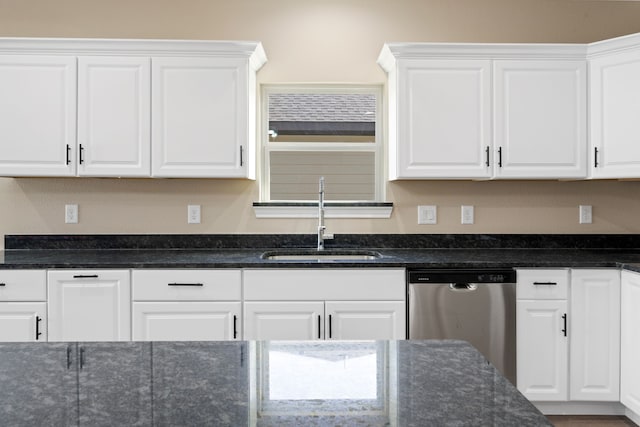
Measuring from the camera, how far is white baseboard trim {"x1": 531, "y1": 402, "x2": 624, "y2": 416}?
A: 2.80m

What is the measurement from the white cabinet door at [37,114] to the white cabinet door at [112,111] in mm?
64

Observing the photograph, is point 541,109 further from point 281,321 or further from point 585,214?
point 281,321

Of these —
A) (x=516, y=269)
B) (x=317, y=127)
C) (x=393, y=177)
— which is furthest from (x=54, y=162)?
(x=516, y=269)

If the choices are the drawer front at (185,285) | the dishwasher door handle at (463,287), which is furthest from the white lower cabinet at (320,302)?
the dishwasher door handle at (463,287)

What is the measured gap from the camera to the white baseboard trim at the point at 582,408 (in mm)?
2799

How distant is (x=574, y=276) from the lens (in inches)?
106

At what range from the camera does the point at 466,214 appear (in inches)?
133

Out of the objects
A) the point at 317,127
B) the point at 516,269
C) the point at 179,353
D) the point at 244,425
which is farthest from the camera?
the point at 317,127

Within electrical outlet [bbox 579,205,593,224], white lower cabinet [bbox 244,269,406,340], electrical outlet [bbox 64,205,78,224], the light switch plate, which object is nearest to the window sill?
the light switch plate

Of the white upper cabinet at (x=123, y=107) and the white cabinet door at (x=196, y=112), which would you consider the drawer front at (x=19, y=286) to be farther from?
the white cabinet door at (x=196, y=112)

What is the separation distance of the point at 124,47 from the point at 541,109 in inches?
97.8

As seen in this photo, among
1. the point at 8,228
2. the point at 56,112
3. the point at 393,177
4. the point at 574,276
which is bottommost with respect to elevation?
the point at 574,276

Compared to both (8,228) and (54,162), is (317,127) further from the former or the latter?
(8,228)

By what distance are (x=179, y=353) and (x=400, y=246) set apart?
8.22 ft
